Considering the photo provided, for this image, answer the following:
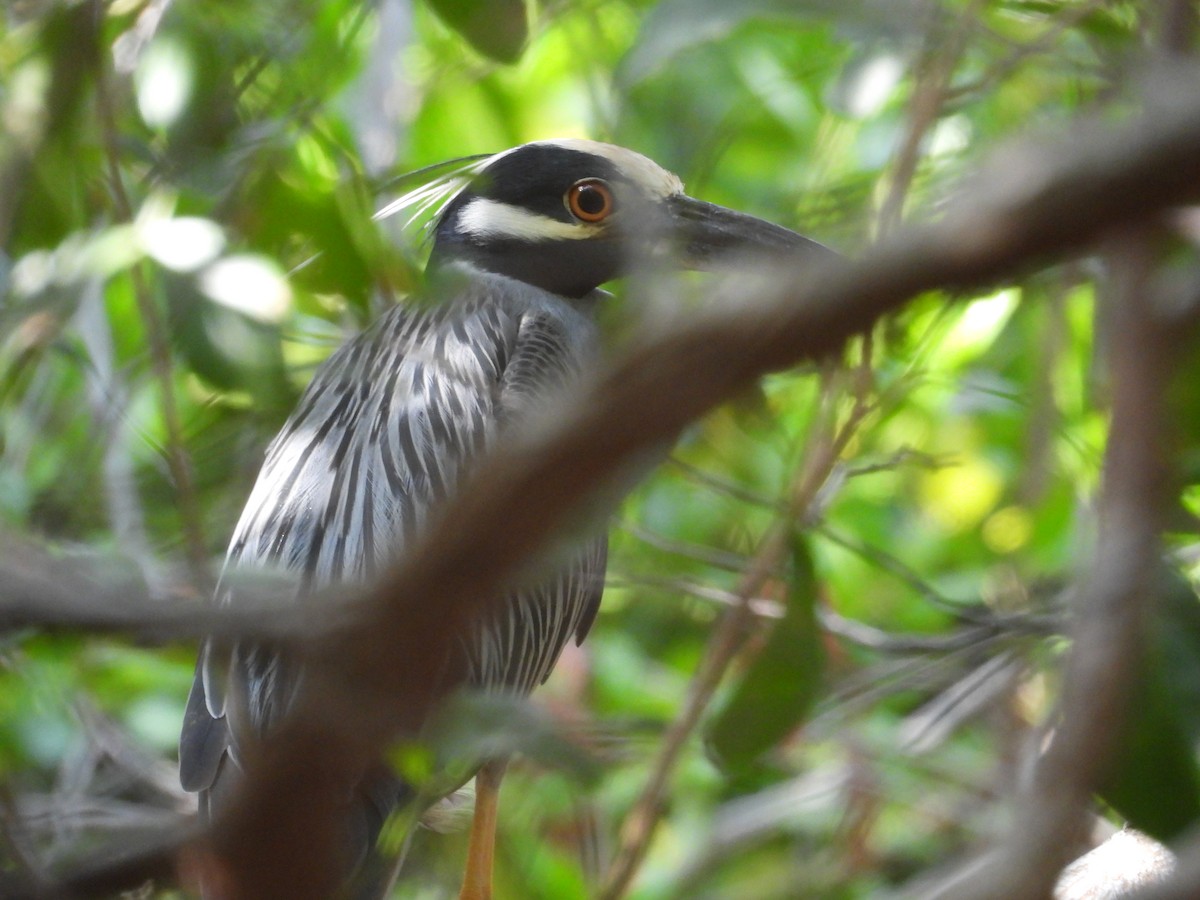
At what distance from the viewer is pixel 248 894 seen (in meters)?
0.63

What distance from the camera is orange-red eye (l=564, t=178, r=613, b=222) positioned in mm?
2525

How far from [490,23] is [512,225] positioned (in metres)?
1.11

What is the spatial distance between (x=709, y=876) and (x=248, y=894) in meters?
2.51

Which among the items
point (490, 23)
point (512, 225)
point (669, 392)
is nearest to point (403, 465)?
point (512, 225)

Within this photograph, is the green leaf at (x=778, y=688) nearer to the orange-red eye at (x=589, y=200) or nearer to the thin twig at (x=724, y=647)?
the thin twig at (x=724, y=647)

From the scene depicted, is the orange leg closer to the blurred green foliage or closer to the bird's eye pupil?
the blurred green foliage

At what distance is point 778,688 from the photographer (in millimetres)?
1444

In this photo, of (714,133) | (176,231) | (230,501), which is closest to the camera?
(176,231)

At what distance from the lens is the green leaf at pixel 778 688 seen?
143cm

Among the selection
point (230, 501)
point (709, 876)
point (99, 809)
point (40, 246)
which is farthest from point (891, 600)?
→ point (40, 246)

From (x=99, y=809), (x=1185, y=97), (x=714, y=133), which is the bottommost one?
(x=99, y=809)

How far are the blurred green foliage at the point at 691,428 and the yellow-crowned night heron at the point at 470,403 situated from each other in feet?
0.42

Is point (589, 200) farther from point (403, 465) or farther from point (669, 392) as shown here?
point (669, 392)

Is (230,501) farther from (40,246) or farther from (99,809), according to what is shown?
(40,246)
